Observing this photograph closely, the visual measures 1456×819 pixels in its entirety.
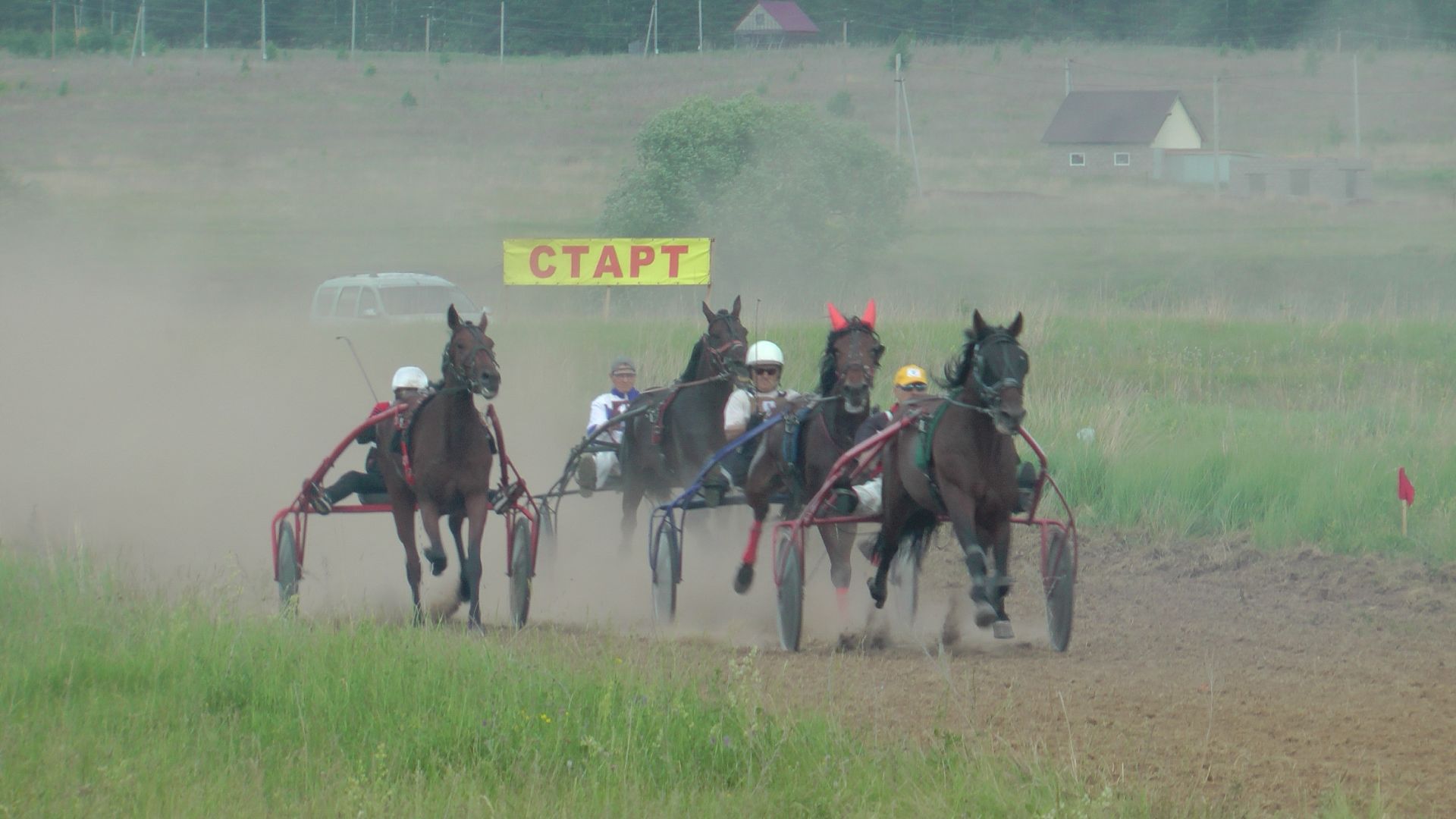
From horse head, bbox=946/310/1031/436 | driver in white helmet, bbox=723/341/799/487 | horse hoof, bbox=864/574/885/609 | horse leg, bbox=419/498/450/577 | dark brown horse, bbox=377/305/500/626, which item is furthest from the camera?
driver in white helmet, bbox=723/341/799/487

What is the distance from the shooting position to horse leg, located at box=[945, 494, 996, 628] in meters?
6.98

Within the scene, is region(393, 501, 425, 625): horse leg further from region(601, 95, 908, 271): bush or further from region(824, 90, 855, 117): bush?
region(824, 90, 855, 117): bush

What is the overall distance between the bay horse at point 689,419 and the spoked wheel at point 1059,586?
7.29 feet

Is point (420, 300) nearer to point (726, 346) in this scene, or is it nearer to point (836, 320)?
point (726, 346)

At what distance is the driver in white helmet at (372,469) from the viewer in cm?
A: 911

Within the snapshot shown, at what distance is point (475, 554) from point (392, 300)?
14507 mm

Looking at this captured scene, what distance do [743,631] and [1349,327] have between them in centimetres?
1261

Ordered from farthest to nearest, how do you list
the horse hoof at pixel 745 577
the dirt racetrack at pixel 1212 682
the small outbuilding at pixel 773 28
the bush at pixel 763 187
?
the small outbuilding at pixel 773 28
the bush at pixel 763 187
the horse hoof at pixel 745 577
the dirt racetrack at pixel 1212 682

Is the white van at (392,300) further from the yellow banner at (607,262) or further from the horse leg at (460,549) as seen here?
the horse leg at (460,549)

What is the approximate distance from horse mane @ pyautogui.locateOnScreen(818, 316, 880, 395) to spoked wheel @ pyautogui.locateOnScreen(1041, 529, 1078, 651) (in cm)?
140

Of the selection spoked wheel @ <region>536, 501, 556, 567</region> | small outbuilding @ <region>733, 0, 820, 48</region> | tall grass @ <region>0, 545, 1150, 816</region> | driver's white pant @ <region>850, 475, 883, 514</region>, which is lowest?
tall grass @ <region>0, 545, 1150, 816</region>

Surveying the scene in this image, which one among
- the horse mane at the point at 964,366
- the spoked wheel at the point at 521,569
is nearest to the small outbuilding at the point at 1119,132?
the spoked wheel at the point at 521,569

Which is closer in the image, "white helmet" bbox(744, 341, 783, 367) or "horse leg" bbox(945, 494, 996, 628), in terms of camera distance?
"horse leg" bbox(945, 494, 996, 628)

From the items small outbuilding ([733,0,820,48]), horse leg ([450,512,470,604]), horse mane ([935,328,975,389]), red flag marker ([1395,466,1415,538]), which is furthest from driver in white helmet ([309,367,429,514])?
small outbuilding ([733,0,820,48])
